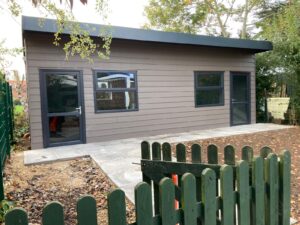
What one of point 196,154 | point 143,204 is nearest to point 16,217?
point 143,204

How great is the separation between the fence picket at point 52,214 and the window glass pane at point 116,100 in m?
5.89

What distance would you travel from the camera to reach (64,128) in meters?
6.37

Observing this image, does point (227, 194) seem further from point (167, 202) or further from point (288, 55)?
point (288, 55)

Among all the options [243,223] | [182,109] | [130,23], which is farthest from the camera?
[130,23]

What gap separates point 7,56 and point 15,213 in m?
4.30

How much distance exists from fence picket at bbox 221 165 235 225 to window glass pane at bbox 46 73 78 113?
5454 mm

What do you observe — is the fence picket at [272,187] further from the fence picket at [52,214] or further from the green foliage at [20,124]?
the green foliage at [20,124]

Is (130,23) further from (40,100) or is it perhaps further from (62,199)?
(62,199)

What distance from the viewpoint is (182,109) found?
8125 mm

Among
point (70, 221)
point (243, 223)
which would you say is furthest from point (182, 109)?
point (243, 223)

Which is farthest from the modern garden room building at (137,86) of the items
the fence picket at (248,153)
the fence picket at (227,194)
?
the fence picket at (227,194)

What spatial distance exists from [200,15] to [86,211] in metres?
17.0

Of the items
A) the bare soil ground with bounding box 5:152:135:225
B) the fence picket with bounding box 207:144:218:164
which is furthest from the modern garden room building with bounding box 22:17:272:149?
the fence picket with bounding box 207:144:218:164

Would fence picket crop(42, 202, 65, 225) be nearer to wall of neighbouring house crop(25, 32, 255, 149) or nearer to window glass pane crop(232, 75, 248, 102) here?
wall of neighbouring house crop(25, 32, 255, 149)
